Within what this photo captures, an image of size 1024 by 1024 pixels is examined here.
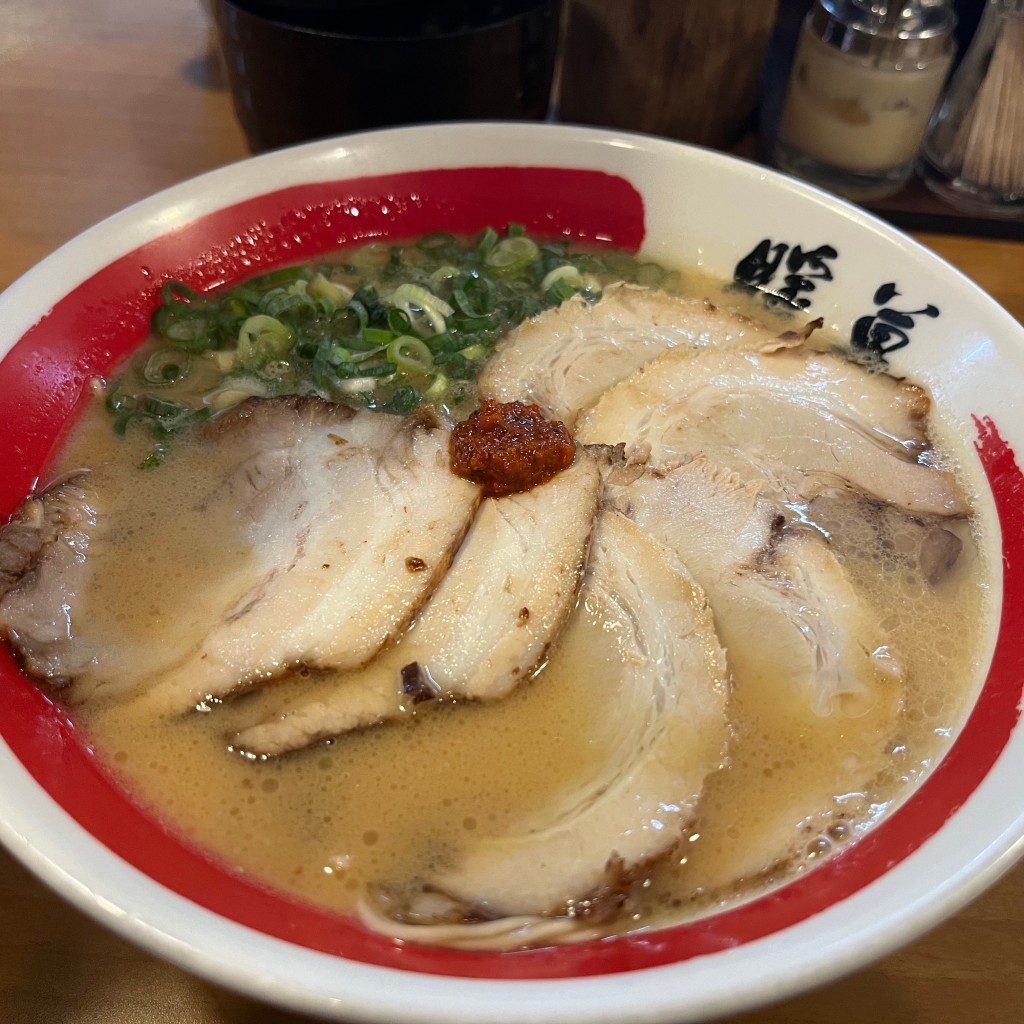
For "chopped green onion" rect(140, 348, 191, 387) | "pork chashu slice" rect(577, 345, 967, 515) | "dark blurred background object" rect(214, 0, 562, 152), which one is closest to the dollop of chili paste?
"pork chashu slice" rect(577, 345, 967, 515)

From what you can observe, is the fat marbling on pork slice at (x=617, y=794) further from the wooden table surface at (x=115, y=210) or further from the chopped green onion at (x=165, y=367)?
the chopped green onion at (x=165, y=367)

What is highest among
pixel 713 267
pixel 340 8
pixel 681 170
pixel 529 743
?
pixel 340 8

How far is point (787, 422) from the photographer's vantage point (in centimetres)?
163

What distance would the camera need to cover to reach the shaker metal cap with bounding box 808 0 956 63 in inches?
80.0

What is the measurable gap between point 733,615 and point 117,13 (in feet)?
10.5

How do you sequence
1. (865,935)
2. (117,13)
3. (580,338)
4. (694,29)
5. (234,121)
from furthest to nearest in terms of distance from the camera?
(117,13)
(234,121)
(694,29)
(580,338)
(865,935)

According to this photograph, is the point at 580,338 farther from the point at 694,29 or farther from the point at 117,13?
the point at 117,13

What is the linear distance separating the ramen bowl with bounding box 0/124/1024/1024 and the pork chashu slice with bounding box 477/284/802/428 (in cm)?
25

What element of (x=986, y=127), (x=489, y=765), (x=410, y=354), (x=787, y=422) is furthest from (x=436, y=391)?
(x=986, y=127)

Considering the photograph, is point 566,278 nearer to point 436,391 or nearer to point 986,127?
point 436,391

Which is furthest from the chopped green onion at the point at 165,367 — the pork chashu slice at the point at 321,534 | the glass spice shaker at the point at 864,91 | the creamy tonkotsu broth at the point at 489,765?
the glass spice shaker at the point at 864,91

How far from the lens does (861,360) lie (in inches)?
71.9

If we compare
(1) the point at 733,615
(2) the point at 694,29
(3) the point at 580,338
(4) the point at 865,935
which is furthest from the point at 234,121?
(4) the point at 865,935

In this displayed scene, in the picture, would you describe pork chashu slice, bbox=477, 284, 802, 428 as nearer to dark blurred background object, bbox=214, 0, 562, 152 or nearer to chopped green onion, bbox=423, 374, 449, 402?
chopped green onion, bbox=423, 374, 449, 402
